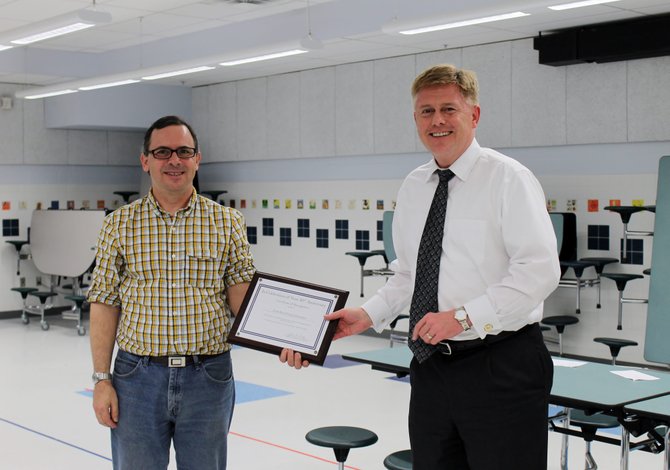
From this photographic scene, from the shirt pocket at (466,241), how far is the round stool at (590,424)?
224 cm

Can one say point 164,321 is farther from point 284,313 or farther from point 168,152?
point 168,152

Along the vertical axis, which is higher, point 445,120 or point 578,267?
point 445,120

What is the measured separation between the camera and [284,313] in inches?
119

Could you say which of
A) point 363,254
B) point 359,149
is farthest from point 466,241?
point 359,149

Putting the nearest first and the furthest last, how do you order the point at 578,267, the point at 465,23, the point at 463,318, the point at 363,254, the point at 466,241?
the point at 463,318
the point at 466,241
the point at 465,23
the point at 578,267
the point at 363,254

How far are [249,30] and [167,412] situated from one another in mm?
7392

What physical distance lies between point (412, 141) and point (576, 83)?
6.94 feet

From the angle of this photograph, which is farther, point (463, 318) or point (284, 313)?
point (284, 313)

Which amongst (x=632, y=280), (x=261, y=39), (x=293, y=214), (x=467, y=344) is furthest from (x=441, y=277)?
(x=293, y=214)

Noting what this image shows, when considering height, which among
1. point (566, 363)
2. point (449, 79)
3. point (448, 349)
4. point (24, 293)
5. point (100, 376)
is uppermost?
point (449, 79)

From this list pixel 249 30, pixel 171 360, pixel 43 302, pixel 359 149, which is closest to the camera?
pixel 171 360

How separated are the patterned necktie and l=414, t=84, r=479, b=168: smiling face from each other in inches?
3.4

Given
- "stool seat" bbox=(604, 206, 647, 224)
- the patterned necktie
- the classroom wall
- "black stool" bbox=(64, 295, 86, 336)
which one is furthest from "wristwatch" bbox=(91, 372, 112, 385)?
"black stool" bbox=(64, 295, 86, 336)

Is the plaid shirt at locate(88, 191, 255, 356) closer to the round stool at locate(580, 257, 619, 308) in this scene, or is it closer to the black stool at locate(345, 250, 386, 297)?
the round stool at locate(580, 257, 619, 308)
